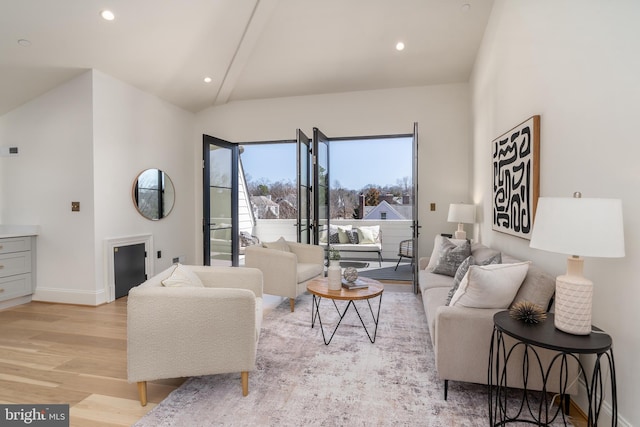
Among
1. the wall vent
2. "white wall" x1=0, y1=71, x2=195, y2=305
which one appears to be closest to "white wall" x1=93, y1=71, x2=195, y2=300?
"white wall" x1=0, y1=71, x2=195, y2=305

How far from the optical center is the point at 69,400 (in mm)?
2016

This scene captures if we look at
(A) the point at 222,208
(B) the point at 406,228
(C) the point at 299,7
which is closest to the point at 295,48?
(C) the point at 299,7

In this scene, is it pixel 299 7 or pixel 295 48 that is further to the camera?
pixel 295 48

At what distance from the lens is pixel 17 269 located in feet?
12.4

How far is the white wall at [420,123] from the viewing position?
489 centimetres

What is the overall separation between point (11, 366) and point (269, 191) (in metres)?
6.48

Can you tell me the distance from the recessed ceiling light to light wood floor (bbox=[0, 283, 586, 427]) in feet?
9.78

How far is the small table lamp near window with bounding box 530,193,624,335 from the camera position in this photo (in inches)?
54.8

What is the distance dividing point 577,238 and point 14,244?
5.14 m

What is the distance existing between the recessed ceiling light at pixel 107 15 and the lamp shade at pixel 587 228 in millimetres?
3916

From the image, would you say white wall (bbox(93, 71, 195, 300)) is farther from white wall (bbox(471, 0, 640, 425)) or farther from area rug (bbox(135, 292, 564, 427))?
white wall (bbox(471, 0, 640, 425))

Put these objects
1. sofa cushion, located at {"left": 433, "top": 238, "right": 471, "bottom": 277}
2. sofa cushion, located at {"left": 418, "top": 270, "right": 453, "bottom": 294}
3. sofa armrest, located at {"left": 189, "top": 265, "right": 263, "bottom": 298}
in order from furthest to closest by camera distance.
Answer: sofa cushion, located at {"left": 433, "top": 238, "right": 471, "bottom": 277} → sofa cushion, located at {"left": 418, "top": 270, "right": 453, "bottom": 294} → sofa armrest, located at {"left": 189, "top": 265, "right": 263, "bottom": 298}

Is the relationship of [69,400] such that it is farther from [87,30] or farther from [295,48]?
[295,48]

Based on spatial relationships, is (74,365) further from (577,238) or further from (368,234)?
(368,234)
